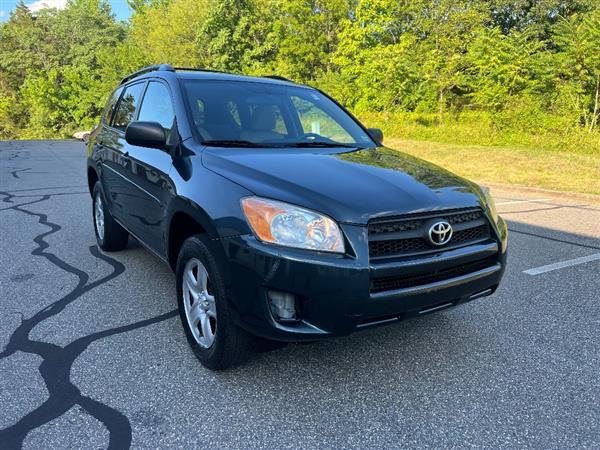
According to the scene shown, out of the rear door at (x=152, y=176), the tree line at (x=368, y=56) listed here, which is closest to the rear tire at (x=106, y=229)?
the rear door at (x=152, y=176)

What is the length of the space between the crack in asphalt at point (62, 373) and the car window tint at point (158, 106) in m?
1.46

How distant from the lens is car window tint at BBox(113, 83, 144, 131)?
168 inches

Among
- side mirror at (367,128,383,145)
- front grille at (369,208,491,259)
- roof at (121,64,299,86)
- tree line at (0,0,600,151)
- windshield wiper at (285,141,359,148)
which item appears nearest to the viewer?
front grille at (369,208,491,259)

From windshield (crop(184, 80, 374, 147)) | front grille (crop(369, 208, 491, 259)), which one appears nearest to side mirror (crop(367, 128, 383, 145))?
windshield (crop(184, 80, 374, 147))

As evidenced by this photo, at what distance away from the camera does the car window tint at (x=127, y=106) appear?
14.0 feet

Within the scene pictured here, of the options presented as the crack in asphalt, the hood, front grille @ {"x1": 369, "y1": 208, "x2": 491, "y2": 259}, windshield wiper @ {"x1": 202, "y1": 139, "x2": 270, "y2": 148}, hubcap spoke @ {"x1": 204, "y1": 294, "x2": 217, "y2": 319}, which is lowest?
the crack in asphalt

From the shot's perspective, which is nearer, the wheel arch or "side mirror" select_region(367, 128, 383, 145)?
the wheel arch

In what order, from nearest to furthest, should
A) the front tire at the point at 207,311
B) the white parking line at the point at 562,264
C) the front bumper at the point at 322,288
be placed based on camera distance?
the front bumper at the point at 322,288 → the front tire at the point at 207,311 → the white parking line at the point at 562,264

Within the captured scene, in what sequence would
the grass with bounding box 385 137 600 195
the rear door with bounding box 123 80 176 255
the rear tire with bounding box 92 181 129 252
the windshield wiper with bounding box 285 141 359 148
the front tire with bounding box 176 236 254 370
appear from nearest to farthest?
the front tire with bounding box 176 236 254 370
the rear door with bounding box 123 80 176 255
the windshield wiper with bounding box 285 141 359 148
the rear tire with bounding box 92 181 129 252
the grass with bounding box 385 137 600 195

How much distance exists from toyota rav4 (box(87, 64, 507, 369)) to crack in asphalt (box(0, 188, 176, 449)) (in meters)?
0.59

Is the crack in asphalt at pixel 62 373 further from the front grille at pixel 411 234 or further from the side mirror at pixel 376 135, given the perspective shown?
Answer: the side mirror at pixel 376 135

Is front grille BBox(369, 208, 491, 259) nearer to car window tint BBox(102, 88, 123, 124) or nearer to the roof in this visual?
the roof

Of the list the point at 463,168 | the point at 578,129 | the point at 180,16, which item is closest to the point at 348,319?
the point at 463,168

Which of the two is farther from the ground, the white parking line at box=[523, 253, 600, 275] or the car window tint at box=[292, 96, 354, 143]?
the car window tint at box=[292, 96, 354, 143]
